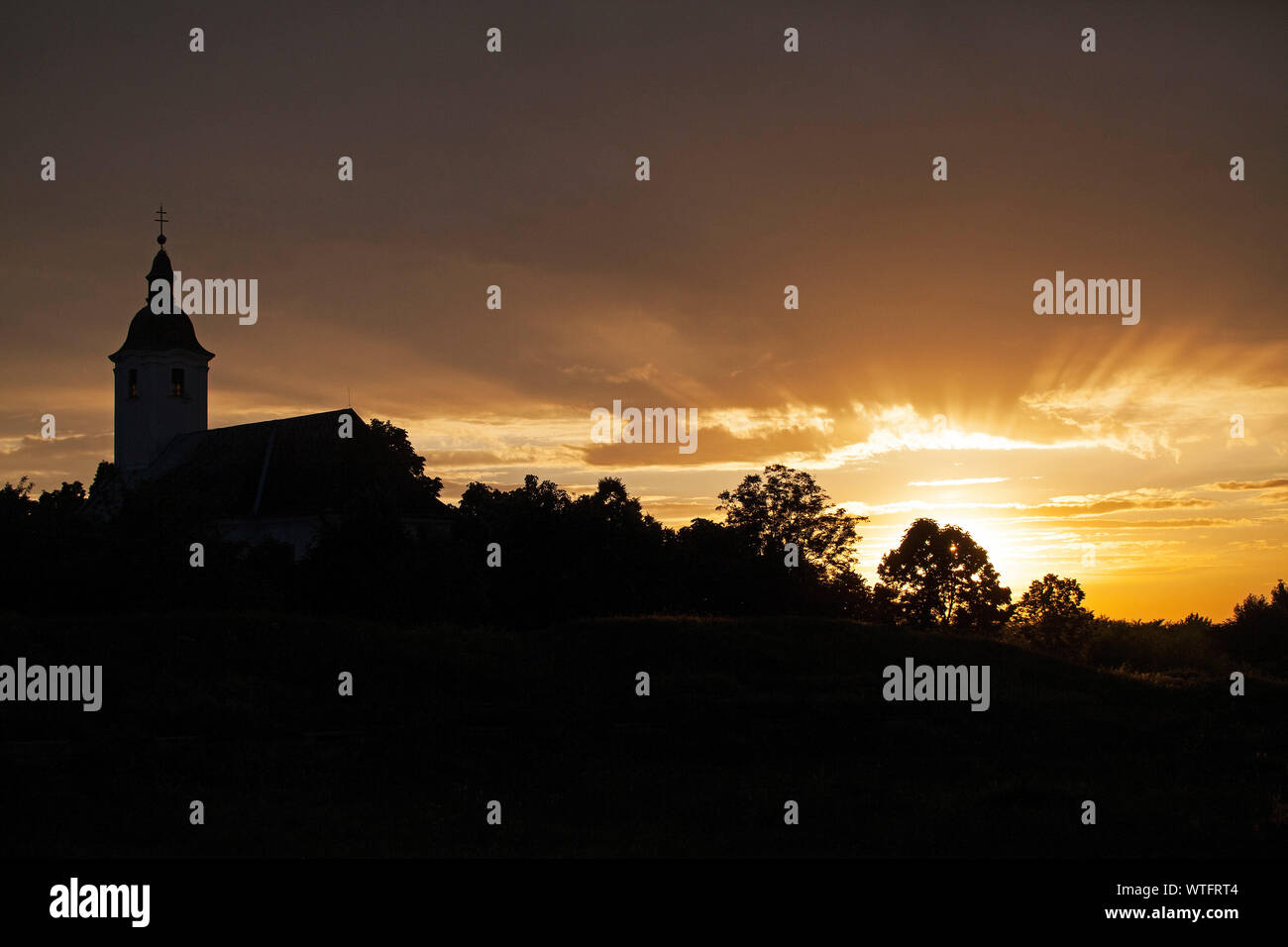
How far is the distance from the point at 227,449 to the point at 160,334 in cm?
1584

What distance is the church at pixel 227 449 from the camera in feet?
203

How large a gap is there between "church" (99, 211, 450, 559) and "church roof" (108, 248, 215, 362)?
2.9 inches

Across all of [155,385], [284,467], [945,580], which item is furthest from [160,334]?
[945,580]

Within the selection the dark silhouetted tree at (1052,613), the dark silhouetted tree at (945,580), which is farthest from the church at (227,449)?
the dark silhouetted tree at (1052,613)

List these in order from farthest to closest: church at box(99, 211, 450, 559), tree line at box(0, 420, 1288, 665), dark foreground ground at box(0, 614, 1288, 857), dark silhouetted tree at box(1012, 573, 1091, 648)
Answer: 1. dark silhouetted tree at box(1012, 573, 1091, 648)
2. church at box(99, 211, 450, 559)
3. tree line at box(0, 420, 1288, 665)
4. dark foreground ground at box(0, 614, 1288, 857)

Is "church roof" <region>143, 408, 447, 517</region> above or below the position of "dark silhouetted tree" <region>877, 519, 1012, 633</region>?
above

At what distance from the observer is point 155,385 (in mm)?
79312

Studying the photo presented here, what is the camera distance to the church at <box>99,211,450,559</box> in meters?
61.9

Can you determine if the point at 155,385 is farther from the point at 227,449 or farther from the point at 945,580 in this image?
the point at 945,580

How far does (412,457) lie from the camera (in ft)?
212

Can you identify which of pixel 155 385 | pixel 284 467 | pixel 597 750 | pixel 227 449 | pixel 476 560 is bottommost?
pixel 597 750

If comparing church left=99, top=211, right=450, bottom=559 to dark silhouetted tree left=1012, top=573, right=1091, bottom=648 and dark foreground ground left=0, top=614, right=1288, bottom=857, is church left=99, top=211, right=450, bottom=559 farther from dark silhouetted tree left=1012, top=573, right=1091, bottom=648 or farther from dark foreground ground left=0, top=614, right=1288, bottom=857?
dark silhouetted tree left=1012, top=573, right=1091, bottom=648

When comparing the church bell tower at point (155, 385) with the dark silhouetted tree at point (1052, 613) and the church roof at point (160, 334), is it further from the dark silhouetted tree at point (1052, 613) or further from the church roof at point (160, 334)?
the dark silhouetted tree at point (1052, 613)

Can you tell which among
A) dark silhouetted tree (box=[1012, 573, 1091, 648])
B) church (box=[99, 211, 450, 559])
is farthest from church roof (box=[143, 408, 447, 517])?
dark silhouetted tree (box=[1012, 573, 1091, 648])
